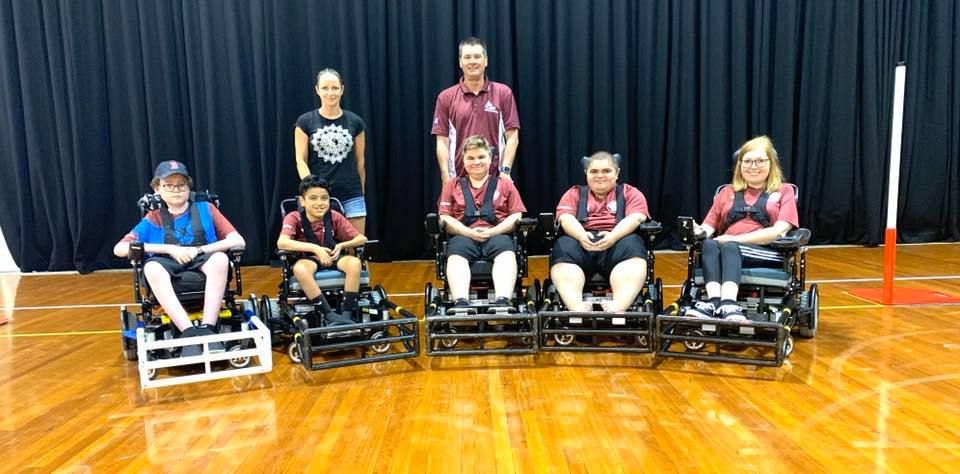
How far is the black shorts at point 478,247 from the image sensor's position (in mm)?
3422

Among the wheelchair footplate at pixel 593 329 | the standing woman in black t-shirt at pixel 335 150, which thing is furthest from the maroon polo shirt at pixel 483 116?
the wheelchair footplate at pixel 593 329

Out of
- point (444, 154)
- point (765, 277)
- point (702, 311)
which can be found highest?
point (444, 154)

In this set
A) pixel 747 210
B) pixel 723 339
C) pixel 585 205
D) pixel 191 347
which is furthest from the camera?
pixel 585 205

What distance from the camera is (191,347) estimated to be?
300 cm

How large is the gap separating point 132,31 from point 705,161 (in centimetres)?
529

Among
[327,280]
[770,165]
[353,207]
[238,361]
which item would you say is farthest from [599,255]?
[238,361]

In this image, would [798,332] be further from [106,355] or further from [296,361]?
[106,355]

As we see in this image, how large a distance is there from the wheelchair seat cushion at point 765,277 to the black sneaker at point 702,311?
0.27 meters

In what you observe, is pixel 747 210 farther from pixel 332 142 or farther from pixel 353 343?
pixel 332 142

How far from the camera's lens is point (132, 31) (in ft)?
18.9

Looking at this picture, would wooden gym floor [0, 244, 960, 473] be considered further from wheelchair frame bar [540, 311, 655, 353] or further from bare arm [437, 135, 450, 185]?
bare arm [437, 135, 450, 185]

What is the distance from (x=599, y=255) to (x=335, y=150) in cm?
173

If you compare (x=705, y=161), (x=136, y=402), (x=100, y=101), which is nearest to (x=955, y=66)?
(x=705, y=161)

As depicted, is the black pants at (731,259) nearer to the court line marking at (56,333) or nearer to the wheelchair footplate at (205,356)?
the wheelchair footplate at (205,356)
